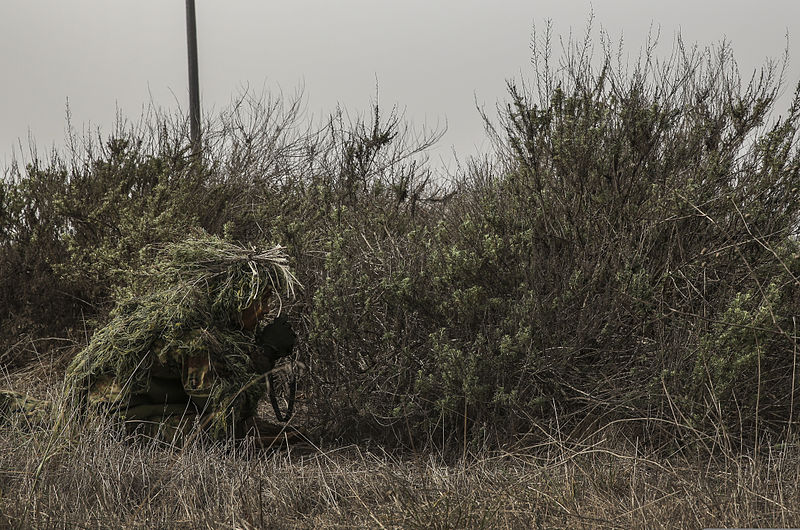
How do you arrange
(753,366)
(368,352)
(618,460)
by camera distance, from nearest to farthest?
(618,460)
(753,366)
(368,352)

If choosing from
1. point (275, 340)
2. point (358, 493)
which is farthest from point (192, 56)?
point (358, 493)

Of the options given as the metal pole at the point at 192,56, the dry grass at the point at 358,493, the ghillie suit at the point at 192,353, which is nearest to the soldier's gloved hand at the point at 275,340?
the ghillie suit at the point at 192,353

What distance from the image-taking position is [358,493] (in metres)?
3.41

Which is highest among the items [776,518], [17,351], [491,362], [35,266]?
[35,266]

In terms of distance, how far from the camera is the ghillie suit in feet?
14.1

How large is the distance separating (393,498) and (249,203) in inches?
204

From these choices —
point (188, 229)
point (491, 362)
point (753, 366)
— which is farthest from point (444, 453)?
point (188, 229)

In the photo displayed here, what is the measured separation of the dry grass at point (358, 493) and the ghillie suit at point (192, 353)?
403 millimetres

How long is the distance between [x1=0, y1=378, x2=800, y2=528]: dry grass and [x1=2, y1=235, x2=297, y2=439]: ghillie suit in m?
0.40

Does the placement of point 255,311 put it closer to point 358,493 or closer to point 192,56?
point 358,493

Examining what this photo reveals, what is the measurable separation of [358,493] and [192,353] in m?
Answer: 1.33

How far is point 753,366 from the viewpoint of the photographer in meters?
4.20

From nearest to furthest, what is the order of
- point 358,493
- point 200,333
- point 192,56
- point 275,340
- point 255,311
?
point 358,493
point 200,333
point 255,311
point 275,340
point 192,56

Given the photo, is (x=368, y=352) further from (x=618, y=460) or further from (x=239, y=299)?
(x=618, y=460)
